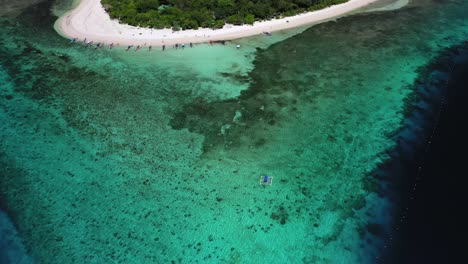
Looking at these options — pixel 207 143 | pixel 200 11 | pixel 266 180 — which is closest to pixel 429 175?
pixel 266 180

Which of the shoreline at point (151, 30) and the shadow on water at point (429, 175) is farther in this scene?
the shoreline at point (151, 30)

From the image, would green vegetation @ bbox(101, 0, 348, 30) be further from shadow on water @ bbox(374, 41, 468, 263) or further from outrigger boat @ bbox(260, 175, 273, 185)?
outrigger boat @ bbox(260, 175, 273, 185)

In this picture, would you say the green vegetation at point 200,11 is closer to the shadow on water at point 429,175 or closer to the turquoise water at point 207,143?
the turquoise water at point 207,143

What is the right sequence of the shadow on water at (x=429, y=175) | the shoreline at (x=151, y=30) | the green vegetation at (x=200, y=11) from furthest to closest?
the green vegetation at (x=200, y=11) < the shoreline at (x=151, y=30) < the shadow on water at (x=429, y=175)

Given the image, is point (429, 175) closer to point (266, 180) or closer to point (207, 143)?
point (266, 180)

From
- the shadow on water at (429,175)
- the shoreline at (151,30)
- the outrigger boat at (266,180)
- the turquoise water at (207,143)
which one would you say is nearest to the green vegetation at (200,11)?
the shoreline at (151,30)

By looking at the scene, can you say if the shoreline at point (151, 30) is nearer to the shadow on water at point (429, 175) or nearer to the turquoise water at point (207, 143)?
the turquoise water at point (207, 143)

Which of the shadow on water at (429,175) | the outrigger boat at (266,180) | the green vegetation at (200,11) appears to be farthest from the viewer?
the green vegetation at (200,11)

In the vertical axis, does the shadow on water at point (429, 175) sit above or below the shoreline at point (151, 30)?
below
